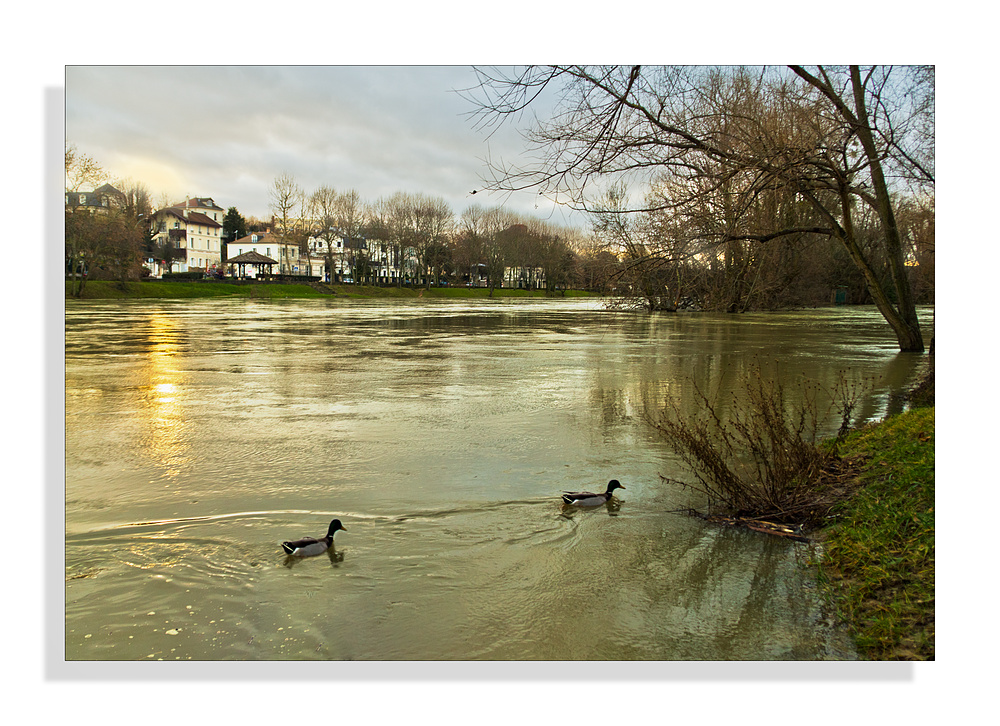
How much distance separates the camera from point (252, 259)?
60531 mm

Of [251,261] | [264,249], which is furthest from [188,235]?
[264,249]

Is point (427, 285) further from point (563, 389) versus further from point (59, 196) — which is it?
point (59, 196)

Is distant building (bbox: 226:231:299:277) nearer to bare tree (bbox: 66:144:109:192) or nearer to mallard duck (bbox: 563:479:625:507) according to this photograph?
bare tree (bbox: 66:144:109:192)

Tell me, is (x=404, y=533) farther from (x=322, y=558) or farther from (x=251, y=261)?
(x=251, y=261)

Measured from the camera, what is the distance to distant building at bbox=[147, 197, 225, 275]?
12.8 meters

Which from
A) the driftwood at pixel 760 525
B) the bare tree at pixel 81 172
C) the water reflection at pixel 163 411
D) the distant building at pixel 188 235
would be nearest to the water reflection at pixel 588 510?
the driftwood at pixel 760 525

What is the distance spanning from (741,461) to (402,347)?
498 inches

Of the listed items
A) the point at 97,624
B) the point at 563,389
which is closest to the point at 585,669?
the point at 97,624

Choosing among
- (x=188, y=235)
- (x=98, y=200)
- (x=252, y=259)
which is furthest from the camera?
(x=252, y=259)

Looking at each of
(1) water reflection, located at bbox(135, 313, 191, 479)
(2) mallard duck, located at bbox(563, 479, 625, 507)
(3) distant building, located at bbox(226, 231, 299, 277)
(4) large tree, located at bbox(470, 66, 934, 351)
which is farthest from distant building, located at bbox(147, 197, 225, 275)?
(2) mallard duck, located at bbox(563, 479, 625, 507)

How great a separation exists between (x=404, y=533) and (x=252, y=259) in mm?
60432

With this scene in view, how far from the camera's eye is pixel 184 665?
3365mm

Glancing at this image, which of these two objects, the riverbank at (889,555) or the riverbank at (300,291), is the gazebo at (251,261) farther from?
the riverbank at (889,555)

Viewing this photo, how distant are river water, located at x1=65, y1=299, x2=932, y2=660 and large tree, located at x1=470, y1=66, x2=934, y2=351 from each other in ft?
9.40
